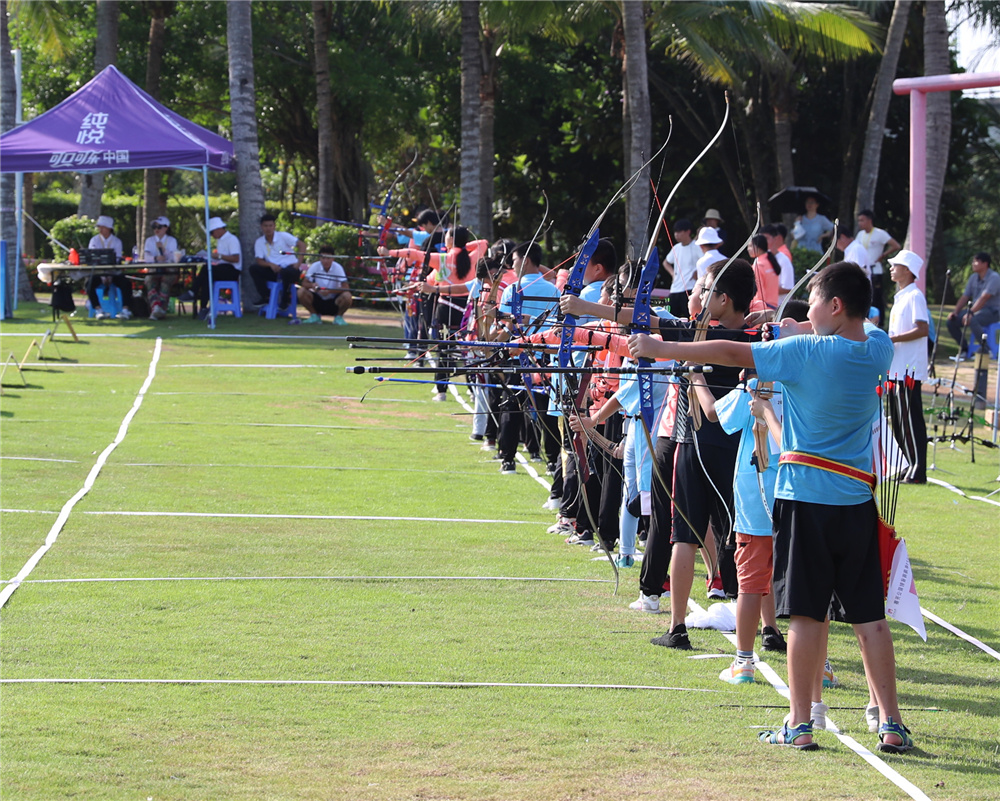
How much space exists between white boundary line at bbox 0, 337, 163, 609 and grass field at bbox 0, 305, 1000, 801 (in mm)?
62

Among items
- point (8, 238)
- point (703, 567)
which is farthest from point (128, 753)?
point (8, 238)

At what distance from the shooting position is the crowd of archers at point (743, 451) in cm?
427

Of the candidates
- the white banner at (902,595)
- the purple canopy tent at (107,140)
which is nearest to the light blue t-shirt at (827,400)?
the white banner at (902,595)

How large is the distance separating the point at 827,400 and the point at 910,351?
671 cm

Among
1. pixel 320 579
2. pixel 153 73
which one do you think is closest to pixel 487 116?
pixel 153 73

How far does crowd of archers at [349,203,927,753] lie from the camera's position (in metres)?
4.27

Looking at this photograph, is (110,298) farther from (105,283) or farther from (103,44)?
(103,44)

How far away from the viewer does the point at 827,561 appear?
432 cm

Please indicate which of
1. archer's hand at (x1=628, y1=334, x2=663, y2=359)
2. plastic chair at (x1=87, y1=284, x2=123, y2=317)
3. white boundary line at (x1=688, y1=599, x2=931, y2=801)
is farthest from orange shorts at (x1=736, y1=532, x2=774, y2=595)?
plastic chair at (x1=87, y1=284, x2=123, y2=317)

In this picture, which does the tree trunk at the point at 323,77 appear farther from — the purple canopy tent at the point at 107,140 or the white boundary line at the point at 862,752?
the white boundary line at the point at 862,752

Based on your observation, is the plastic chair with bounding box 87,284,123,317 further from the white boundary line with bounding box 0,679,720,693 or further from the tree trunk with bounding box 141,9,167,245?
the white boundary line with bounding box 0,679,720,693

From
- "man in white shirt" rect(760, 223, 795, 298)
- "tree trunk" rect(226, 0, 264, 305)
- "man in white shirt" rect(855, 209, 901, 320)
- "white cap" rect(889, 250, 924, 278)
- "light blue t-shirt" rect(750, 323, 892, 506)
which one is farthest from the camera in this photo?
"tree trunk" rect(226, 0, 264, 305)

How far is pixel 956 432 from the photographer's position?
13.2m

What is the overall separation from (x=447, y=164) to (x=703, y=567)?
27.6 meters
